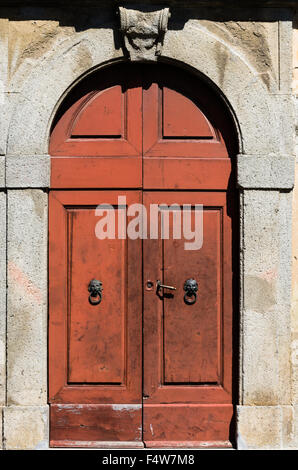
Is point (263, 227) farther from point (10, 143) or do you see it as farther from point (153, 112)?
point (10, 143)

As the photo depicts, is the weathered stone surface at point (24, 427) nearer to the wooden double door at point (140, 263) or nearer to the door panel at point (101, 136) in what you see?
the wooden double door at point (140, 263)

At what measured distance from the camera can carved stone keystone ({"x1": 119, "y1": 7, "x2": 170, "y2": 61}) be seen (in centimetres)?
613

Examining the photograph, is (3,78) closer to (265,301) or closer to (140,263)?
(140,263)

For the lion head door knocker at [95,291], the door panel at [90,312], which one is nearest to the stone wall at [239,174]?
the door panel at [90,312]

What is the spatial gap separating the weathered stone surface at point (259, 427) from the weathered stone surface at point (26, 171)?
2.22 m

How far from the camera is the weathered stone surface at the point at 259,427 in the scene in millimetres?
6129

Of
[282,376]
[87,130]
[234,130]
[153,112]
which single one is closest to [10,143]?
[87,130]

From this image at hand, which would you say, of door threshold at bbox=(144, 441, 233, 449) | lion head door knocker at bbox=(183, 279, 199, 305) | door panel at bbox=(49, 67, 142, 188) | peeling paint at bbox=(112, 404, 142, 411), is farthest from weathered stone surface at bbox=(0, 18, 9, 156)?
door threshold at bbox=(144, 441, 233, 449)

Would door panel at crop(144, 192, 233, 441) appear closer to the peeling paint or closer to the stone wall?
the peeling paint

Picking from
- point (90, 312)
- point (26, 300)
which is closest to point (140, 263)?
point (90, 312)

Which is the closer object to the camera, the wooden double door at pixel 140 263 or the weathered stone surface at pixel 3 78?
the weathered stone surface at pixel 3 78

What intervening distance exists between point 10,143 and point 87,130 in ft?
1.91

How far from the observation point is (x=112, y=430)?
625 centimetres

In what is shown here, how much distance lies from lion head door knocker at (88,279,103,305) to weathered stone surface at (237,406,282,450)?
1311 mm
